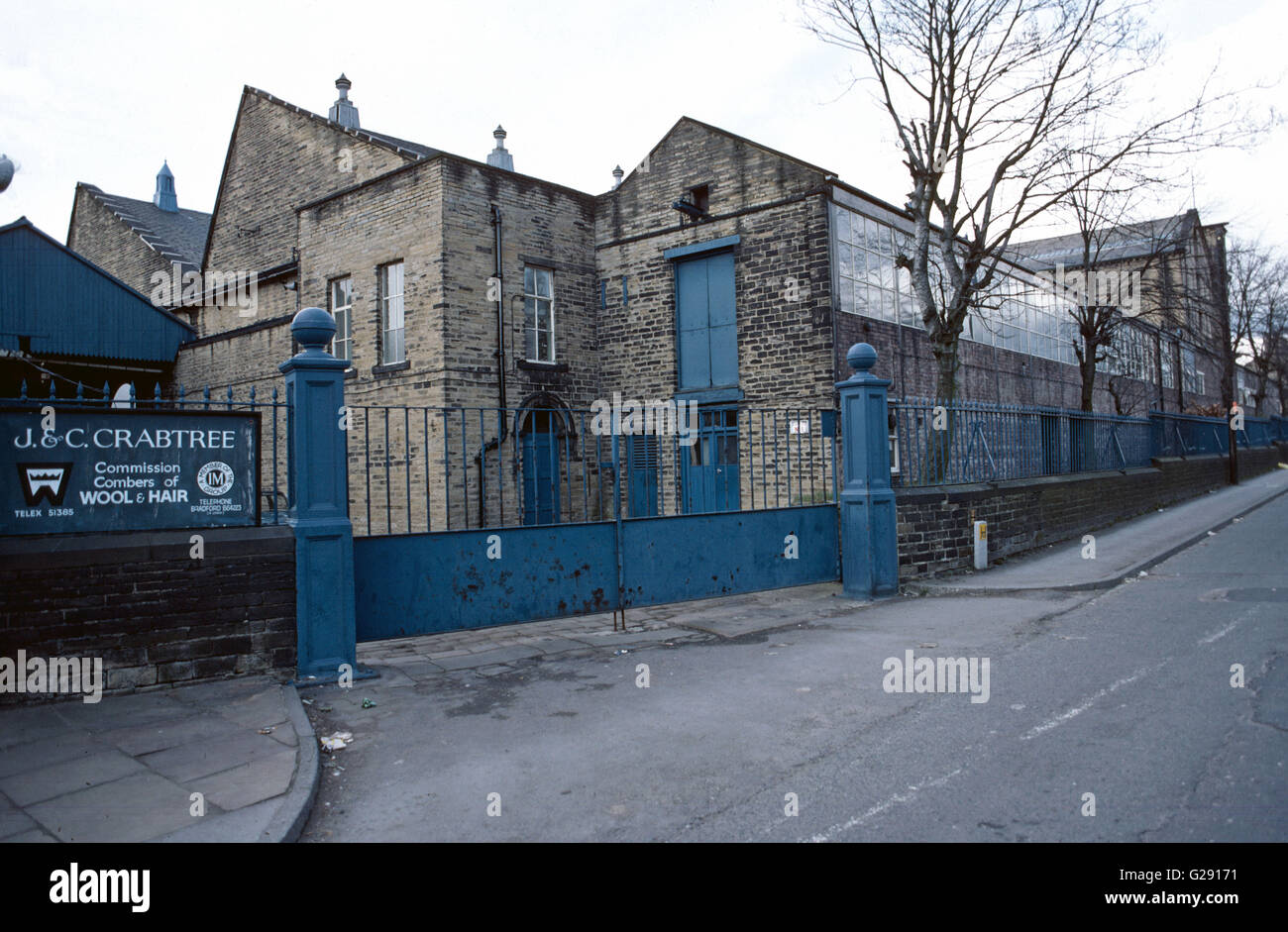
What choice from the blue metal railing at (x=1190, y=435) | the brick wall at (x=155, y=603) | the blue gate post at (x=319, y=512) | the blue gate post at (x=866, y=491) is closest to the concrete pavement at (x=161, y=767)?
the brick wall at (x=155, y=603)

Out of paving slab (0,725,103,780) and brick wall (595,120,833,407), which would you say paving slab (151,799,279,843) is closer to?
paving slab (0,725,103,780)

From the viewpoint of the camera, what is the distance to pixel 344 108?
78.9 feet

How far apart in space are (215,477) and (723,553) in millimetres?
5009

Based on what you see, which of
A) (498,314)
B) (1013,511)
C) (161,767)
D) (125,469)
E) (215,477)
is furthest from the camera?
(498,314)

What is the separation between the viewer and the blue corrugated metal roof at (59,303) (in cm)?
1684

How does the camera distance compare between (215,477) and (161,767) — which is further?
(215,477)

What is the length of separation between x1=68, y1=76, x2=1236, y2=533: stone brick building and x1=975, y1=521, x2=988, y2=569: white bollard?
3.44 m

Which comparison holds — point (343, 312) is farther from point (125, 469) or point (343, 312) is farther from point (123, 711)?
point (123, 711)

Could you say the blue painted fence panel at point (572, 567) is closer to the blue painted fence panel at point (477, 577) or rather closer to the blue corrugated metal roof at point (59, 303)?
the blue painted fence panel at point (477, 577)

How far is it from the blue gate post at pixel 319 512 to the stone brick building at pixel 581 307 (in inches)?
274

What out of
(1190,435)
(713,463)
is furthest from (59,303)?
(1190,435)
